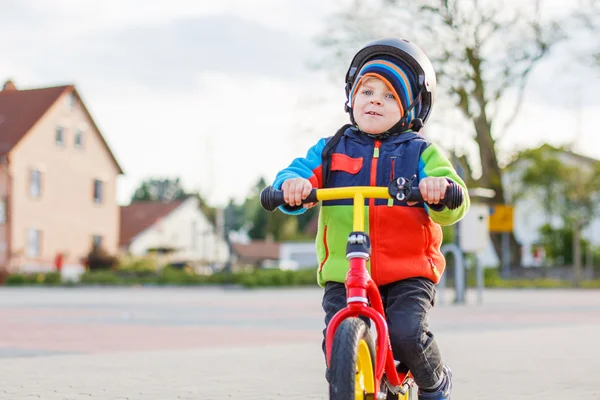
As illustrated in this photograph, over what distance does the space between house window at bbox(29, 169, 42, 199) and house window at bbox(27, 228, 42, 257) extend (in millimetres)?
1803

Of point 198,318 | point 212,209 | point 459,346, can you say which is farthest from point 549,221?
point 212,209

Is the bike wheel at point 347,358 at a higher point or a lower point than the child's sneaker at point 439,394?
higher

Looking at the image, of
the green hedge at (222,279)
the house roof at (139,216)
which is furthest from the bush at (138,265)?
the house roof at (139,216)

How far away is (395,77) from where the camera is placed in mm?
3836

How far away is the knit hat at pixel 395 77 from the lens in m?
3.83

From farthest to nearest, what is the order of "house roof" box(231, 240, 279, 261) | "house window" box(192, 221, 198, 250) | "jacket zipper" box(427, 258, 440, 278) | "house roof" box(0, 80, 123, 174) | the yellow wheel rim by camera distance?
"house roof" box(231, 240, 279, 261) < "house window" box(192, 221, 198, 250) < "house roof" box(0, 80, 123, 174) < "jacket zipper" box(427, 258, 440, 278) < the yellow wheel rim

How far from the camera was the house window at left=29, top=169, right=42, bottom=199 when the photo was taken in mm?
48406

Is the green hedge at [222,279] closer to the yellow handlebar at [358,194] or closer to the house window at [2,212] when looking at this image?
the house window at [2,212]

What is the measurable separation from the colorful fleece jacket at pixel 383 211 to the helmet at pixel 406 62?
0.43ft

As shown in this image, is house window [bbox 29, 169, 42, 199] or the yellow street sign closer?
the yellow street sign

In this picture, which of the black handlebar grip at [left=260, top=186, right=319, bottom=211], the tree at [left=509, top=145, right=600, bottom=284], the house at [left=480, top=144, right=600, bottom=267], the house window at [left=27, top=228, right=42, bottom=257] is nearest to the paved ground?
the black handlebar grip at [left=260, top=186, right=319, bottom=211]

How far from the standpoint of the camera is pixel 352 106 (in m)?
3.96

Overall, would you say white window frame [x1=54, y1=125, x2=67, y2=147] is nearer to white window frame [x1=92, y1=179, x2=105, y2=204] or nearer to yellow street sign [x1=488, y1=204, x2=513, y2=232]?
white window frame [x1=92, y1=179, x2=105, y2=204]

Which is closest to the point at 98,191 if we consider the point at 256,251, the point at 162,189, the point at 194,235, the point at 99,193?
the point at 99,193
